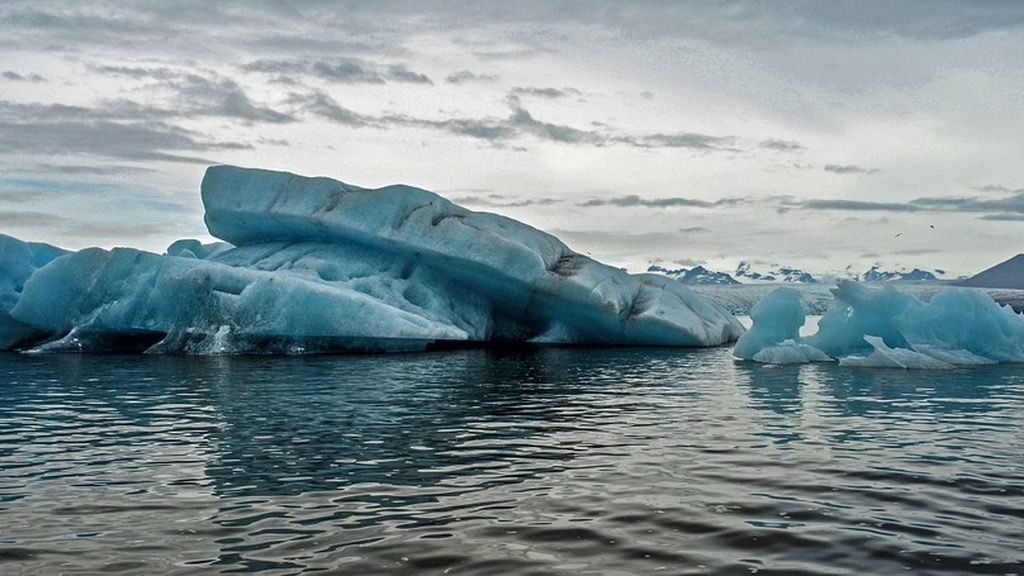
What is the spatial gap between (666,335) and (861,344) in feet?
23.3

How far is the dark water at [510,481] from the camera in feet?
17.4

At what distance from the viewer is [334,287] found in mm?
24828

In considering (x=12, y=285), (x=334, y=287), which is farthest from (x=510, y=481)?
(x=12, y=285)

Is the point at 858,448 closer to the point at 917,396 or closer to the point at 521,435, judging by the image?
the point at 521,435

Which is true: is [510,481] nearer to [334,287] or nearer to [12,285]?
[334,287]

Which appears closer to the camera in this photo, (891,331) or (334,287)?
(891,331)

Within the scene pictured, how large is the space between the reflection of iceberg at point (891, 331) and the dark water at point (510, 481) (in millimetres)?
6892

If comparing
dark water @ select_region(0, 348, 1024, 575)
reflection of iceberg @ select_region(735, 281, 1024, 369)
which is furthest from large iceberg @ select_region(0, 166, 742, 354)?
dark water @ select_region(0, 348, 1024, 575)

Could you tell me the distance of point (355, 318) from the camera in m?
23.4

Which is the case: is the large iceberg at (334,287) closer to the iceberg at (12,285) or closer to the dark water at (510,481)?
the iceberg at (12,285)

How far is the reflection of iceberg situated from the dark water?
6.89 metres

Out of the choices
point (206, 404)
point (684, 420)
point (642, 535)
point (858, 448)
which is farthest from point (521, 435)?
point (206, 404)

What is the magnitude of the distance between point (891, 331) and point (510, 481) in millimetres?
18524

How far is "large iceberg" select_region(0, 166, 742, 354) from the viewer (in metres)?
23.9
